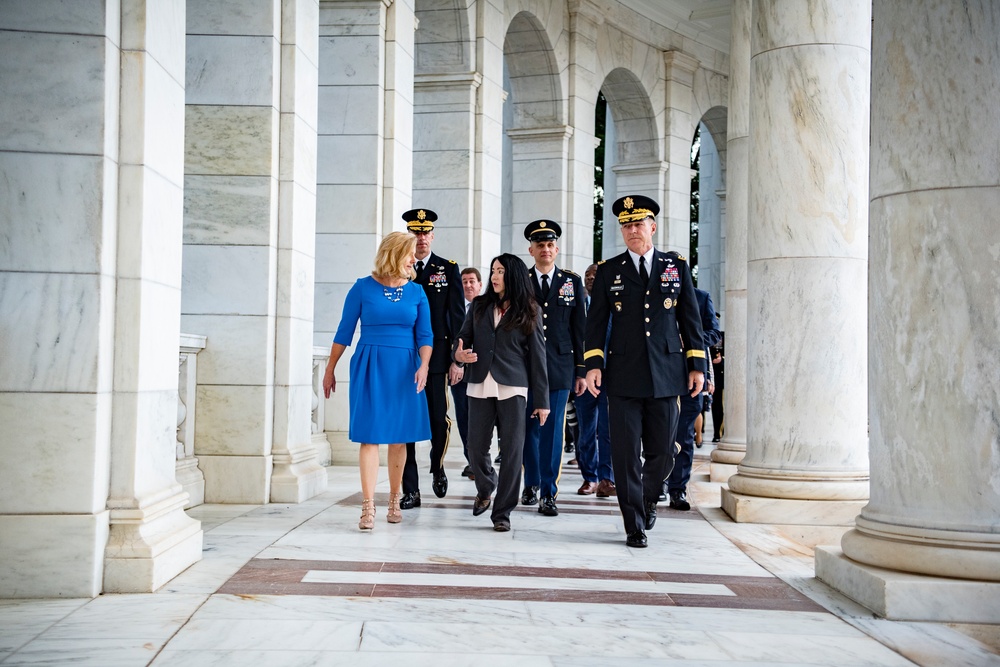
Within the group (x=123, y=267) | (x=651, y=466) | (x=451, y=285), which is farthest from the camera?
(x=451, y=285)

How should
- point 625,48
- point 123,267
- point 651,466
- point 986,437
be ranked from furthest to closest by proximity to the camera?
point 625,48, point 651,466, point 123,267, point 986,437

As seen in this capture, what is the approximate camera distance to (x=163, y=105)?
615cm

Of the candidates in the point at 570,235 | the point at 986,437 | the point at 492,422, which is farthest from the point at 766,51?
the point at 570,235

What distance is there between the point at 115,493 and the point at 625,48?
18974 mm

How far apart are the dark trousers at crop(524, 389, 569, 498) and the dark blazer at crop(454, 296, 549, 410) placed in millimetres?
787

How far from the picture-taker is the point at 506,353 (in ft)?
26.9

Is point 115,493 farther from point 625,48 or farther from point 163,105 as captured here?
point 625,48

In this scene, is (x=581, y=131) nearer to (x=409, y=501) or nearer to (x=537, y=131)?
(x=537, y=131)

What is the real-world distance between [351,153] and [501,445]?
18.4 ft

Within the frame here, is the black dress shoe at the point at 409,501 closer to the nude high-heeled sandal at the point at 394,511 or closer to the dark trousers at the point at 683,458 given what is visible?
the nude high-heeled sandal at the point at 394,511

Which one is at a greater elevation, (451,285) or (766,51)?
(766,51)

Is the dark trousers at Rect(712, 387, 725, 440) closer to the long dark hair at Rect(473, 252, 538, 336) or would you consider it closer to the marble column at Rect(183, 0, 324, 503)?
the marble column at Rect(183, 0, 324, 503)

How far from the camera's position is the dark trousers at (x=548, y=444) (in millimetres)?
9117

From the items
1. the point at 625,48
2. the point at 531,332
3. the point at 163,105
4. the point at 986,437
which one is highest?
the point at 625,48
